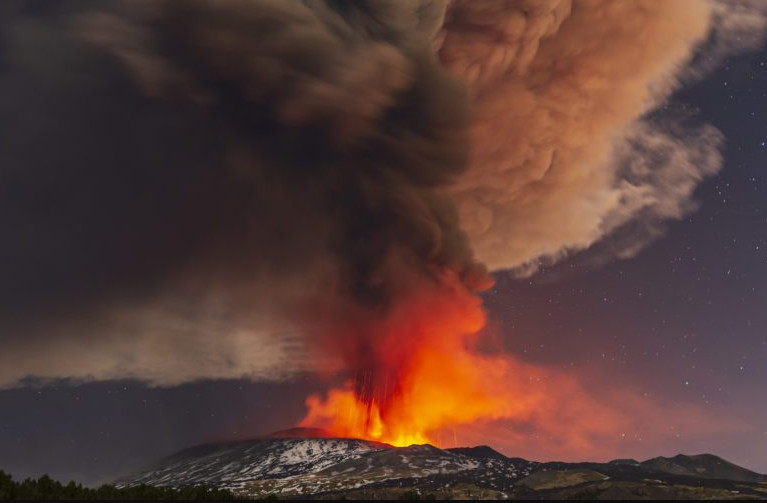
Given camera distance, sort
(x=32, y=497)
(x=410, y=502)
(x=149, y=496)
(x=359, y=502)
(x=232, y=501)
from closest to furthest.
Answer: (x=32, y=497)
(x=149, y=496)
(x=232, y=501)
(x=410, y=502)
(x=359, y=502)

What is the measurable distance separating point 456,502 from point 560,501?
38129 millimetres

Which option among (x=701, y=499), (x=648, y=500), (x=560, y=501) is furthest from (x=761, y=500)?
(x=560, y=501)

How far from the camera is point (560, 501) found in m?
200

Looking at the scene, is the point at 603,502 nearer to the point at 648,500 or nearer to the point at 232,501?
the point at 648,500

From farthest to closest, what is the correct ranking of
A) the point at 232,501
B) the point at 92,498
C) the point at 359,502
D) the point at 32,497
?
1. the point at 359,502
2. the point at 232,501
3. the point at 92,498
4. the point at 32,497

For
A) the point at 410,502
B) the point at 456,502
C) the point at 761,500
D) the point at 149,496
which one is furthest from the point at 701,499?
the point at 149,496

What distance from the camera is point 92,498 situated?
131625 millimetres

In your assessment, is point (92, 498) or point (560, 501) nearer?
point (92, 498)

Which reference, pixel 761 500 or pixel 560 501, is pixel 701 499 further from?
pixel 560 501

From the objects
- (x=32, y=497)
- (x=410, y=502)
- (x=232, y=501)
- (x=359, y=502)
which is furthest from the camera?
(x=359, y=502)

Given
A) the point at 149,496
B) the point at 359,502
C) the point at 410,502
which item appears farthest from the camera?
the point at 359,502

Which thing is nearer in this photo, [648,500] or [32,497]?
[32,497]

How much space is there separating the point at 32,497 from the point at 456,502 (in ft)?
408

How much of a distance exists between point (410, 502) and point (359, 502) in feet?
75.6
